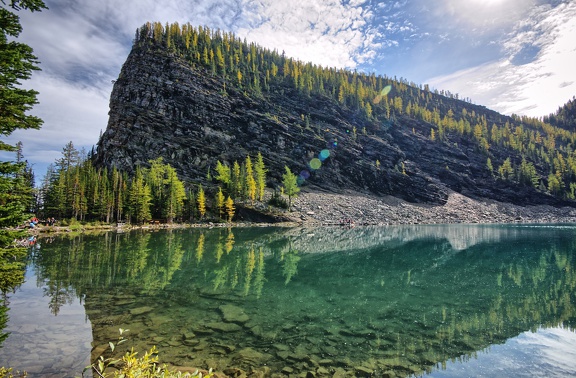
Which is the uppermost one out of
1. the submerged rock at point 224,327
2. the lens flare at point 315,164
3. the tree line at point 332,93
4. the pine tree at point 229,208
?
the tree line at point 332,93

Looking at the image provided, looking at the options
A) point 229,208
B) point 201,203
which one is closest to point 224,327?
point 229,208

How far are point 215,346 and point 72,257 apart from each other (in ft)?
95.5

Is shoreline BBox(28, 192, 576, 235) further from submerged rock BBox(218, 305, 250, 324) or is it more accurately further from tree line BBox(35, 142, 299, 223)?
submerged rock BBox(218, 305, 250, 324)

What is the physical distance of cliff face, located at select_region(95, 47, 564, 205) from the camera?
388 ft

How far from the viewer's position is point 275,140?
146 metres

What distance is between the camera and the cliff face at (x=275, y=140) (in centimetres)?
11825

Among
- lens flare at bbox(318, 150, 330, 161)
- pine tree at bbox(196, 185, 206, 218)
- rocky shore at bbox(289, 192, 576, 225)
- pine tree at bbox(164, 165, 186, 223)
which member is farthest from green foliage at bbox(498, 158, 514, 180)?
pine tree at bbox(164, 165, 186, 223)

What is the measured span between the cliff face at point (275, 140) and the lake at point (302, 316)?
90868 millimetres

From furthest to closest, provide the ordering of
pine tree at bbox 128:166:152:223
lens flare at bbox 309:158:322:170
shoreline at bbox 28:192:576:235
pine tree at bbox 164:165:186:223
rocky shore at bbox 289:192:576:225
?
1. lens flare at bbox 309:158:322:170
2. rocky shore at bbox 289:192:576:225
3. shoreline at bbox 28:192:576:235
4. pine tree at bbox 164:165:186:223
5. pine tree at bbox 128:166:152:223

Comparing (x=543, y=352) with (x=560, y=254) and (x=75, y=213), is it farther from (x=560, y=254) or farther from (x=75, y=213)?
(x=75, y=213)

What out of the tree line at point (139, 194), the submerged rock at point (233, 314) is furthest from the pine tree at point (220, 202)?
the submerged rock at point (233, 314)

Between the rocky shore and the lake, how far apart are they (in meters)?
72.9

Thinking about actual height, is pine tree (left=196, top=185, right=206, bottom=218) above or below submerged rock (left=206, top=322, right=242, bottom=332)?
above

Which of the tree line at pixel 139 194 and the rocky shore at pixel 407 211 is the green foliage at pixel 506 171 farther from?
the tree line at pixel 139 194
